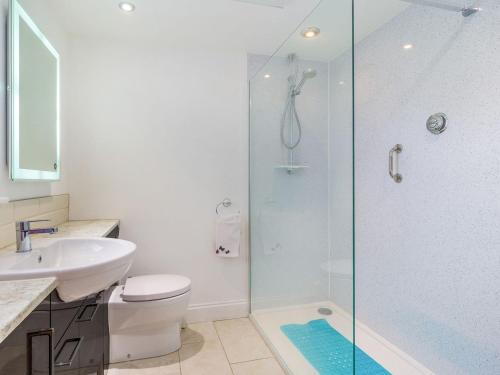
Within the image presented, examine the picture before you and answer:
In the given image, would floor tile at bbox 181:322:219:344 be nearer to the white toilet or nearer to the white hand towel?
the white toilet

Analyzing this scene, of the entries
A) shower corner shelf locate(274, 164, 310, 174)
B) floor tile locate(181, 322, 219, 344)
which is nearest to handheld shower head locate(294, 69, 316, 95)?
shower corner shelf locate(274, 164, 310, 174)

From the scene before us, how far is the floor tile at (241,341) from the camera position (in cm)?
201

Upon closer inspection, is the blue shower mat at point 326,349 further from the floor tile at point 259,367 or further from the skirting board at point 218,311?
the skirting board at point 218,311

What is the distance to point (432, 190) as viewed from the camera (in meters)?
1.79

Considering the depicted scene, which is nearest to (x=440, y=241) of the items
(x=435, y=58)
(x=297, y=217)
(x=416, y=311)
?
(x=416, y=311)

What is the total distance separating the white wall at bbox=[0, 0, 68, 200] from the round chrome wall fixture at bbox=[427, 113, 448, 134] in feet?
7.09

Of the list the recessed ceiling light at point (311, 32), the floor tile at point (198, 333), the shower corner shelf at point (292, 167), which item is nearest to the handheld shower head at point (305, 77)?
the recessed ceiling light at point (311, 32)

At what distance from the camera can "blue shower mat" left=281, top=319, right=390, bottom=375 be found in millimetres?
1332

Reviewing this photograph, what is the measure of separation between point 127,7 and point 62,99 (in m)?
0.77

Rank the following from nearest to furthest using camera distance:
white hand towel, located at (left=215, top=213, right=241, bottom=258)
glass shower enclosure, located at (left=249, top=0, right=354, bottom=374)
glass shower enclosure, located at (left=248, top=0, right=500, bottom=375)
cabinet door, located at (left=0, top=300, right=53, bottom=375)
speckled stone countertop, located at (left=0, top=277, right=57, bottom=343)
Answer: speckled stone countertop, located at (left=0, top=277, right=57, bottom=343) < cabinet door, located at (left=0, top=300, right=53, bottom=375) < glass shower enclosure, located at (left=249, top=0, right=354, bottom=374) < glass shower enclosure, located at (left=248, top=0, right=500, bottom=375) < white hand towel, located at (left=215, top=213, right=241, bottom=258)

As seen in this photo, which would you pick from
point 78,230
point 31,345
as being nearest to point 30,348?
point 31,345

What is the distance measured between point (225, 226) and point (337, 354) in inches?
51.7

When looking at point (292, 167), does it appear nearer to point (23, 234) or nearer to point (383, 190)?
point (383, 190)

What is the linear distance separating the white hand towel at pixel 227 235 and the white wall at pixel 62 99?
1157 mm
